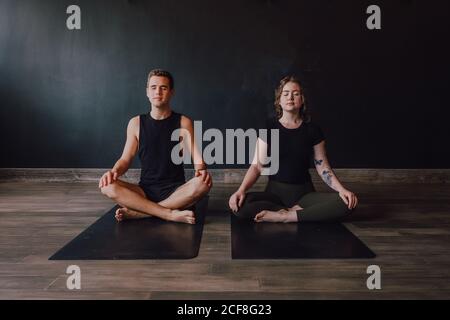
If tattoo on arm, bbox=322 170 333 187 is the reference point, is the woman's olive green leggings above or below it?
below

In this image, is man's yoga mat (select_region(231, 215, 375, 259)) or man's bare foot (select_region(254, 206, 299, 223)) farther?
man's bare foot (select_region(254, 206, 299, 223))

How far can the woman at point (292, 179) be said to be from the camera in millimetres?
3082

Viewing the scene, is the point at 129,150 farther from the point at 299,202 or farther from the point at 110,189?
the point at 299,202

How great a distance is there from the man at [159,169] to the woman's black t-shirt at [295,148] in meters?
0.50

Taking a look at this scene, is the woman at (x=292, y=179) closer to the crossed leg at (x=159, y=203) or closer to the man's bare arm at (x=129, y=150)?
the crossed leg at (x=159, y=203)

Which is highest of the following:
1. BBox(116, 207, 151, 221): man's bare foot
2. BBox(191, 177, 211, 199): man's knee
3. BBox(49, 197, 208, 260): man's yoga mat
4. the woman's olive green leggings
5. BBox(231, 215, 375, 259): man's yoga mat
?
BBox(191, 177, 211, 199): man's knee

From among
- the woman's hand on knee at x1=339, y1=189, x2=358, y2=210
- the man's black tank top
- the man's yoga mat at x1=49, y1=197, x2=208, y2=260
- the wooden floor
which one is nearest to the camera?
the wooden floor

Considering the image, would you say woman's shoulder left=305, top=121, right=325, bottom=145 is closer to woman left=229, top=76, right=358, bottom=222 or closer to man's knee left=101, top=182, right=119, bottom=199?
woman left=229, top=76, right=358, bottom=222

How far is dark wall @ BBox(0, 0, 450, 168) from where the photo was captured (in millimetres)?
5027

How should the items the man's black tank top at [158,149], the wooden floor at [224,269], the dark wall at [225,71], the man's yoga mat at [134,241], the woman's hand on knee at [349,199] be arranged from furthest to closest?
the dark wall at [225,71], the man's black tank top at [158,149], the woman's hand on knee at [349,199], the man's yoga mat at [134,241], the wooden floor at [224,269]

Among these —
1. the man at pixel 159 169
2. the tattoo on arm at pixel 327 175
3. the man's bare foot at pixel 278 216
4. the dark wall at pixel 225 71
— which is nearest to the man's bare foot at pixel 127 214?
the man at pixel 159 169

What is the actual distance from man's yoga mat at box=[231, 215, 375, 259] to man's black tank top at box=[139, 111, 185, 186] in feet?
1.91

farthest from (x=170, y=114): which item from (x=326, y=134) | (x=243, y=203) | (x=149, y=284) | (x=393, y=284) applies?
(x=326, y=134)

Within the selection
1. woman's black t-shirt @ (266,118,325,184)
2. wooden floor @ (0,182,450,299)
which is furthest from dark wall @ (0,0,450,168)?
woman's black t-shirt @ (266,118,325,184)
